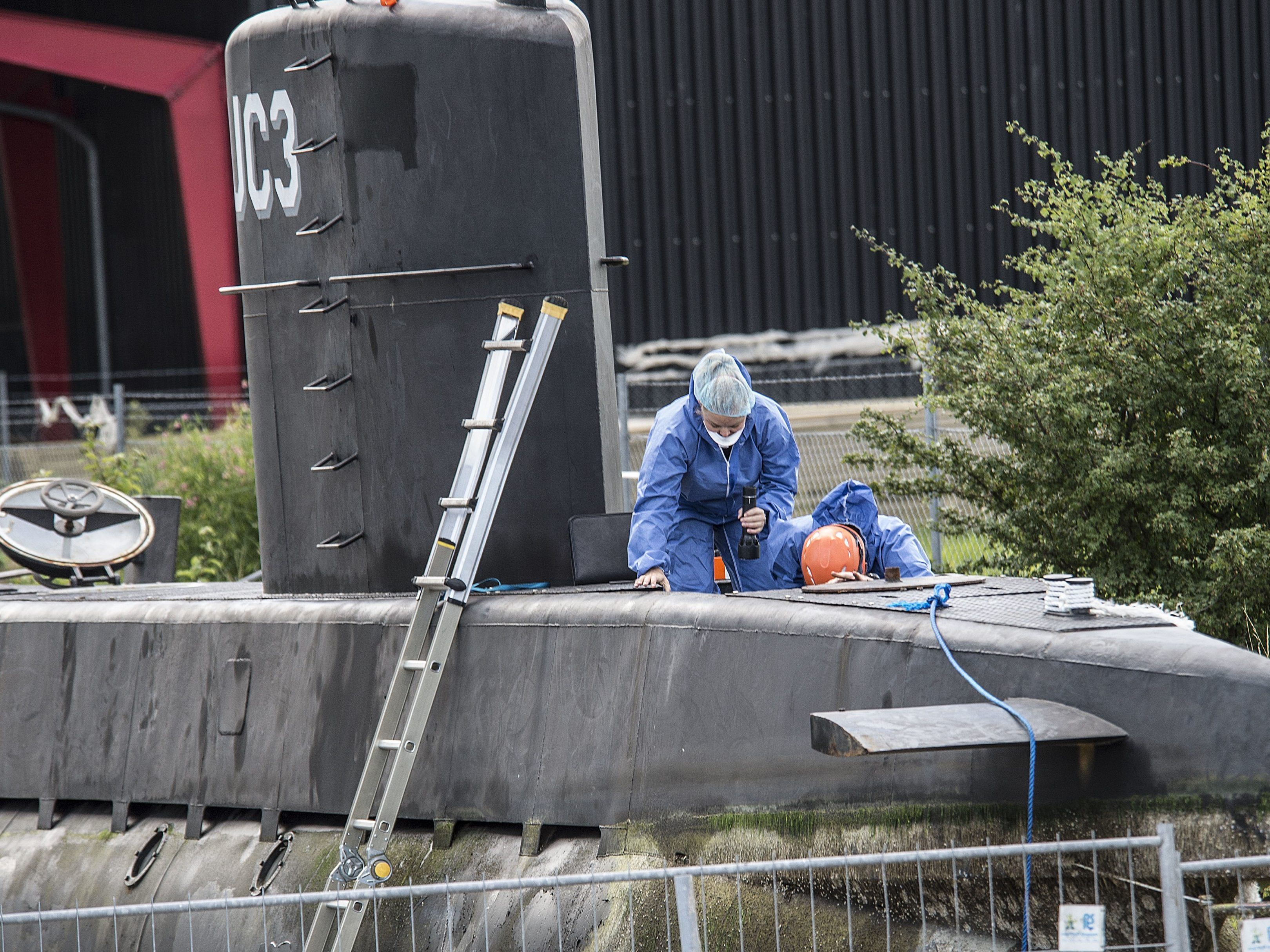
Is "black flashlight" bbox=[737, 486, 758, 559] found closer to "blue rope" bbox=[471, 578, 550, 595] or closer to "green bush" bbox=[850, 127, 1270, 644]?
"blue rope" bbox=[471, 578, 550, 595]

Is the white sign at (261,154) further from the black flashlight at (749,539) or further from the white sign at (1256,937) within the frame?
the white sign at (1256,937)

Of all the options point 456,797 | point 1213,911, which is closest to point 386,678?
point 456,797

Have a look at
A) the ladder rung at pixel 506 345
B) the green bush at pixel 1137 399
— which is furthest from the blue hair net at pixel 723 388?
the green bush at pixel 1137 399

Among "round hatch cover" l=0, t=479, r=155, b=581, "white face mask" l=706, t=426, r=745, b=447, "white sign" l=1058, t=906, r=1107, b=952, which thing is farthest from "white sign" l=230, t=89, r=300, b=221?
"white sign" l=1058, t=906, r=1107, b=952

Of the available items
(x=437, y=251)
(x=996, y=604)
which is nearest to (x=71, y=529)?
(x=437, y=251)

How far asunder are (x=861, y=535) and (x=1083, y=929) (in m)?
3.57

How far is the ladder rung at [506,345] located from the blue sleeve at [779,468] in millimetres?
1311

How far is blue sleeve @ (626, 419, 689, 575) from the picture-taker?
6469 mm

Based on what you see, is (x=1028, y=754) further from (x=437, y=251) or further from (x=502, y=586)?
(x=437, y=251)

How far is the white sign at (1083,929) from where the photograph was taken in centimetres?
371

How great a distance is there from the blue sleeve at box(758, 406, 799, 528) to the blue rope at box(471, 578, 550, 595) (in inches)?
44.9

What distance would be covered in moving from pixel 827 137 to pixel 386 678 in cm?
1294

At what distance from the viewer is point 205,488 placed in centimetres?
1636

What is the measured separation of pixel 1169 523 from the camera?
27.8ft
